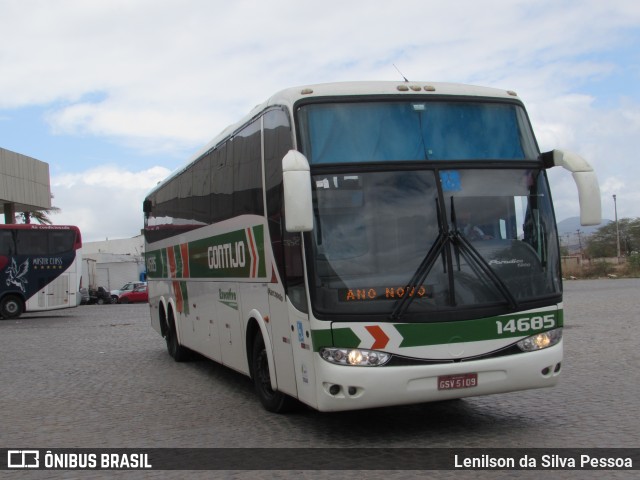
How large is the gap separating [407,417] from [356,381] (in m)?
1.82

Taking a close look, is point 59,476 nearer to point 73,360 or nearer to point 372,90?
point 372,90

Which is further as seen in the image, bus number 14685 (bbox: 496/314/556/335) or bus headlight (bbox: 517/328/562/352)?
bus headlight (bbox: 517/328/562/352)

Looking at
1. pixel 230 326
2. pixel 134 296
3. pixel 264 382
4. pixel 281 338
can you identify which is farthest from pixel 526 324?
pixel 134 296

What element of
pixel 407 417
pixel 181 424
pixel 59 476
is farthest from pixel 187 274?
pixel 59 476

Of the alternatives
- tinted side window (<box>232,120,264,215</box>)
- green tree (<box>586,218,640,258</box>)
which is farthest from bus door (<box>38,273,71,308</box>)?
green tree (<box>586,218,640,258</box>)

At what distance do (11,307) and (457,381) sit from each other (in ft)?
91.3

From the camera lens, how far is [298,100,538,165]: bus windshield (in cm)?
723

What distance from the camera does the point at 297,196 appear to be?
6457 millimetres

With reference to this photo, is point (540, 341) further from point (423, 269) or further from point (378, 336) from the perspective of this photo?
point (378, 336)

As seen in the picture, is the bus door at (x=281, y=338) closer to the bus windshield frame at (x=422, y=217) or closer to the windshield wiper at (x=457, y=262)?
the bus windshield frame at (x=422, y=217)

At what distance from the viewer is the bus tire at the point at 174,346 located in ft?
46.8

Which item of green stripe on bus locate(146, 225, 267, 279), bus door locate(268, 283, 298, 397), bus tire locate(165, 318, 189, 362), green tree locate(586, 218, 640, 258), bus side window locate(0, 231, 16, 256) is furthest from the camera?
green tree locate(586, 218, 640, 258)

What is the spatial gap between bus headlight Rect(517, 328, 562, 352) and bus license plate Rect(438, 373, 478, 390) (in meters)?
0.56

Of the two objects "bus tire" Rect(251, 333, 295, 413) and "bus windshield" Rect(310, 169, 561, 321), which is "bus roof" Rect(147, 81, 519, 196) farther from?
"bus tire" Rect(251, 333, 295, 413)
